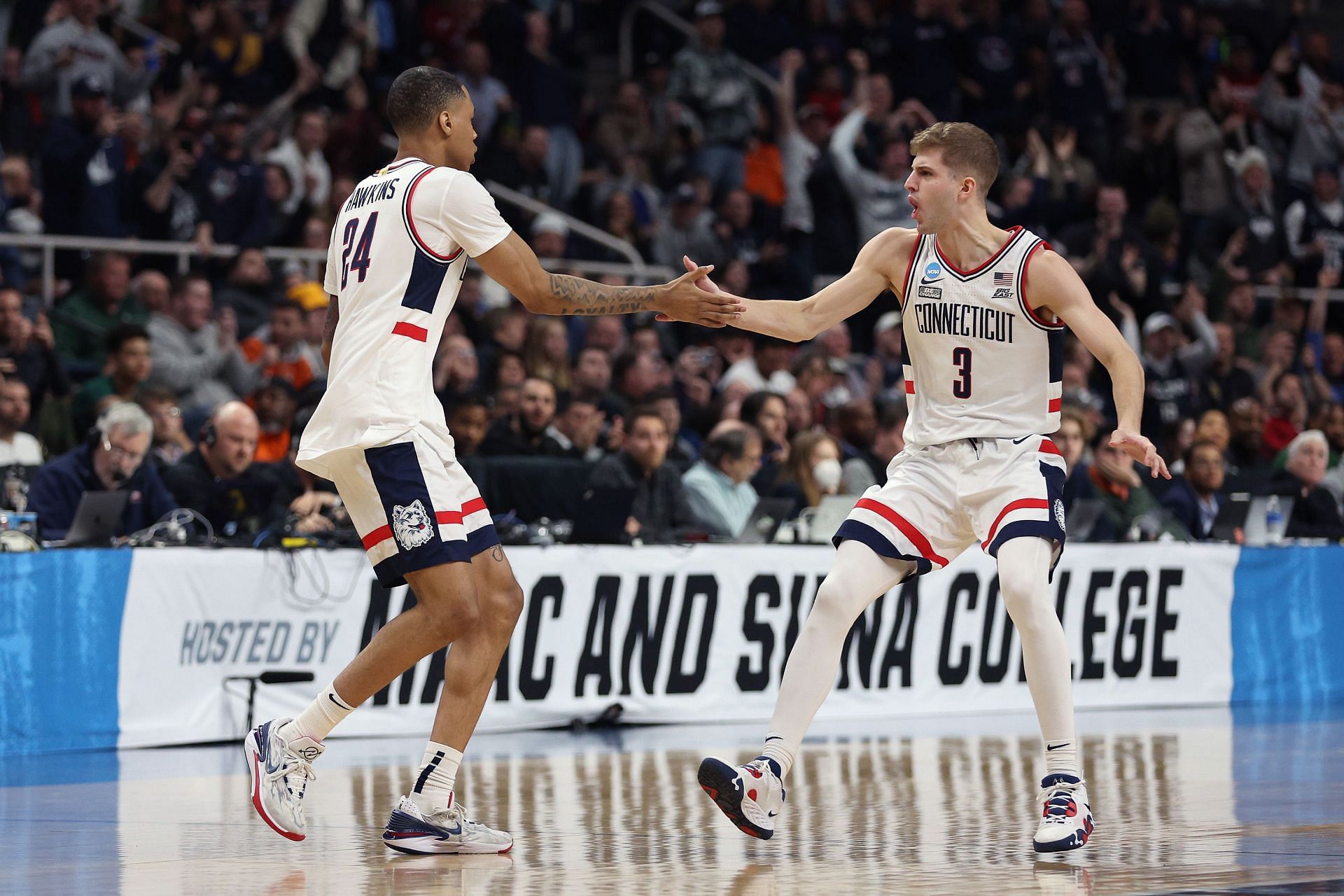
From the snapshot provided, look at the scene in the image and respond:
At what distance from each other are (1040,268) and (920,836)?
1.87m

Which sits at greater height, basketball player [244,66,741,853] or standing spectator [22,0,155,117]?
standing spectator [22,0,155,117]

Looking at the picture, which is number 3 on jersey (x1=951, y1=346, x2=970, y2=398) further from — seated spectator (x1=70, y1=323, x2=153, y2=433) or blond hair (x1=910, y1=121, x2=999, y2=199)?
seated spectator (x1=70, y1=323, x2=153, y2=433)

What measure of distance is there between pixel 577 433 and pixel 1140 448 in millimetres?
7565

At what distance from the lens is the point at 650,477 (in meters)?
12.2

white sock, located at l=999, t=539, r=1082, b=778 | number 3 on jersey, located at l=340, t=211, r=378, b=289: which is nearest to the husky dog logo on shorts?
number 3 on jersey, located at l=340, t=211, r=378, b=289

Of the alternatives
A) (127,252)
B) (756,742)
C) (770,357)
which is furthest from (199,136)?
(756,742)

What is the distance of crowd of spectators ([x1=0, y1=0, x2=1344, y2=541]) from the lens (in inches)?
491

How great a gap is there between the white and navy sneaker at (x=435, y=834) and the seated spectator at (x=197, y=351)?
785cm

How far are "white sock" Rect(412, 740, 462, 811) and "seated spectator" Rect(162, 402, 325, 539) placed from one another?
5328mm

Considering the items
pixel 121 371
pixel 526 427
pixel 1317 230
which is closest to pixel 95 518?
pixel 121 371

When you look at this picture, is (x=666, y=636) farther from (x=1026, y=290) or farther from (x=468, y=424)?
(x=1026, y=290)

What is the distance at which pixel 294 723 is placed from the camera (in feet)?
20.3

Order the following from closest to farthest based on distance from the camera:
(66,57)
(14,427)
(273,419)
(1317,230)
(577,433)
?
(14,427) < (273,419) < (577,433) < (66,57) < (1317,230)

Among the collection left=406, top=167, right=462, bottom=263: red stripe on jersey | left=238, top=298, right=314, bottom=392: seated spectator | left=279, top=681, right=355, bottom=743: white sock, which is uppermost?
left=238, top=298, right=314, bottom=392: seated spectator
